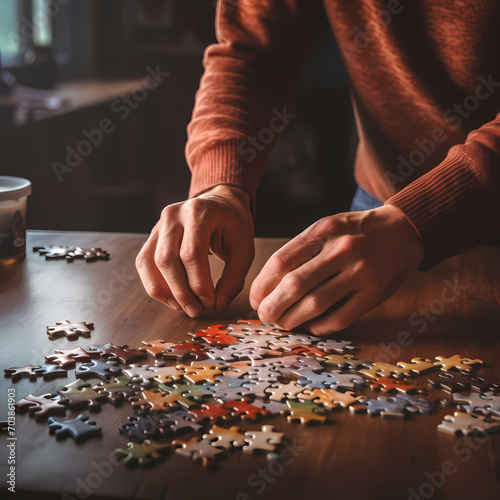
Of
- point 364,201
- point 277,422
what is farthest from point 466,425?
point 364,201

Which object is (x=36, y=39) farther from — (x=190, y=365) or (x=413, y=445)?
(x=413, y=445)

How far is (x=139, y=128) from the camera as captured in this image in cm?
323

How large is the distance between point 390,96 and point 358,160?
344 mm

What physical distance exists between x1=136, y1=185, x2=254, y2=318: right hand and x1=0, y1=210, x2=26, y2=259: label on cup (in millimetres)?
411

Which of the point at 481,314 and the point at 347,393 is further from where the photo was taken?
the point at 481,314

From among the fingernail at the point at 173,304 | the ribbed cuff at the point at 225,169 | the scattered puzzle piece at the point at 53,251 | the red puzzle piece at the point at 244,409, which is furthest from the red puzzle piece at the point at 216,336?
the scattered puzzle piece at the point at 53,251

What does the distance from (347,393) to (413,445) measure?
14 cm

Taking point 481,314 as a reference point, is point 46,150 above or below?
below

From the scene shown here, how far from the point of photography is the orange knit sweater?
1189 millimetres

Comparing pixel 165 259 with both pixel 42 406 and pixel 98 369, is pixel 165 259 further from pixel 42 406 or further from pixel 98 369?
pixel 42 406

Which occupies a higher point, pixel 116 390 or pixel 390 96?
pixel 390 96

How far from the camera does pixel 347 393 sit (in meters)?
0.87

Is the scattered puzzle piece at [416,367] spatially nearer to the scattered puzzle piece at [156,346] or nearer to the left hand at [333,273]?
the left hand at [333,273]

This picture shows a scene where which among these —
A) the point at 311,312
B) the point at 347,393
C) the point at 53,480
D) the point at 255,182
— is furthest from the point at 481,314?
the point at 53,480
